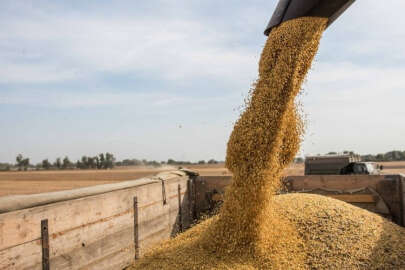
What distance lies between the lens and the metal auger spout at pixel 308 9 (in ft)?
12.6

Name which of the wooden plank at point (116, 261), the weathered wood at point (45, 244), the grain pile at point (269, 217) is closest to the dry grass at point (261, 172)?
the grain pile at point (269, 217)

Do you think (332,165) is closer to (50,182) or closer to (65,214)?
(65,214)

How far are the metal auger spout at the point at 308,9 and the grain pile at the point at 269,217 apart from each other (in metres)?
0.08

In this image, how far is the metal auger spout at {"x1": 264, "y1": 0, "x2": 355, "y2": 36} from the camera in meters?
3.83

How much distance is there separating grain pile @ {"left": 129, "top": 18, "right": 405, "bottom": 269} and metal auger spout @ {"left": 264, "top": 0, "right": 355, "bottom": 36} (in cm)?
8

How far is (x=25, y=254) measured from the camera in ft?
8.20

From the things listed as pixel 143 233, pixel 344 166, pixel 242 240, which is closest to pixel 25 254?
pixel 143 233

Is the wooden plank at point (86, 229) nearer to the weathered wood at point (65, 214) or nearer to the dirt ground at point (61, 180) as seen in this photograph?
the weathered wood at point (65, 214)

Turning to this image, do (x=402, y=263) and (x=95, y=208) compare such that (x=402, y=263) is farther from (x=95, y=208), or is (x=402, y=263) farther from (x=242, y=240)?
(x=95, y=208)

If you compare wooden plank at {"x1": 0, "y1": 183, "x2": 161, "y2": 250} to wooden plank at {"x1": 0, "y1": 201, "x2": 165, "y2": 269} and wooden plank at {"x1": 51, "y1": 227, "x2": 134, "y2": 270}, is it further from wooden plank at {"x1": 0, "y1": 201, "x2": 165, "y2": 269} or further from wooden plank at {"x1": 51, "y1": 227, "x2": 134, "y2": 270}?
wooden plank at {"x1": 51, "y1": 227, "x2": 134, "y2": 270}

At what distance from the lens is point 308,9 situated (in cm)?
397

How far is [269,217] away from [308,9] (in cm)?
226

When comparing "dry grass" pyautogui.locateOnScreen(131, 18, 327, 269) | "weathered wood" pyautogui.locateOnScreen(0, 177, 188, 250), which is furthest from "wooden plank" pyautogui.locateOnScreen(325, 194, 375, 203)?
"weathered wood" pyautogui.locateOnScreen(0, 177, 188, 250)

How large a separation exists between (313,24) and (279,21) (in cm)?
43
